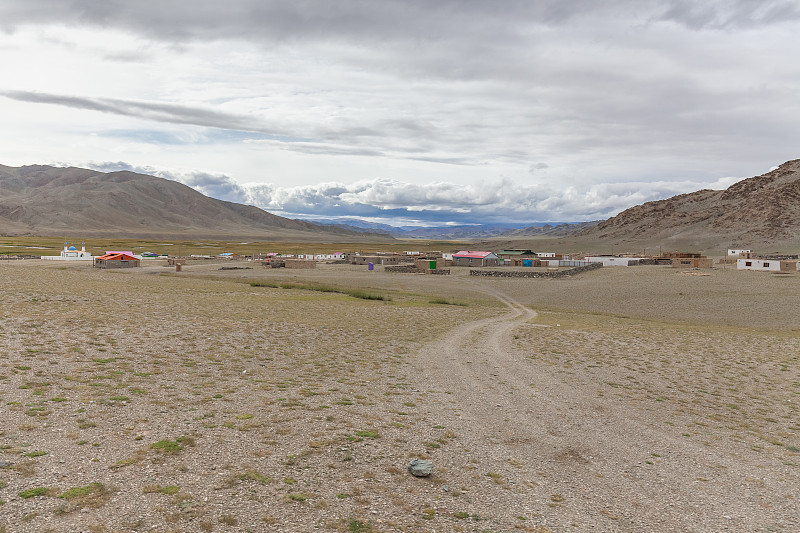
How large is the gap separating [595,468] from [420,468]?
3.16m

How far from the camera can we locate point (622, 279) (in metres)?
60.4

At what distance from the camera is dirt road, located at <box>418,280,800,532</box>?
706 cm

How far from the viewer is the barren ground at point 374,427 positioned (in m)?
6.68

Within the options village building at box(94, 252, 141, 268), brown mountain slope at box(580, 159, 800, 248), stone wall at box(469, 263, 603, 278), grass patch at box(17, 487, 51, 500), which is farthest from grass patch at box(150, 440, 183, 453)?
brown mountain slope at box(580, 159, 800, 248)

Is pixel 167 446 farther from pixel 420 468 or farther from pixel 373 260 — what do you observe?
pixel 373 260

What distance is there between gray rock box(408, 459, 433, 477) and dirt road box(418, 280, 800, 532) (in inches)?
17.1

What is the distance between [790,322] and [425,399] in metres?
30.5

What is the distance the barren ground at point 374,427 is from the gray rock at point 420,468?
11 cm

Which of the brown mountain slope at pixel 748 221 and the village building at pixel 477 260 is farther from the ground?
the brown mountain slope at pixel 748 221

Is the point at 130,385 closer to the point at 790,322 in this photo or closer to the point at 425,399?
the point at 425,399

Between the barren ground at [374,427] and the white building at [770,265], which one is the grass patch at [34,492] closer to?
the barren ground at [374,427]

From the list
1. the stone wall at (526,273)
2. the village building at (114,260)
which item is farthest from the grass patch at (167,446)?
the village building at (114,260)

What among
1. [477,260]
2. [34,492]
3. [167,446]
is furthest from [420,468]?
[477,260]

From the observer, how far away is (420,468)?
787 centimetres
